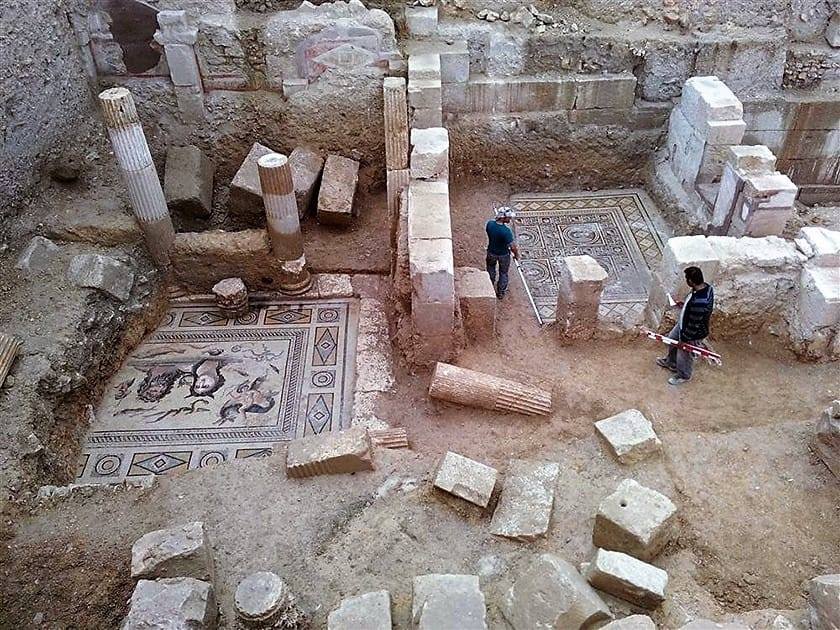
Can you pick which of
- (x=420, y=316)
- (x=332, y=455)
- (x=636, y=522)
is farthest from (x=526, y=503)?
(x=420, y=316)

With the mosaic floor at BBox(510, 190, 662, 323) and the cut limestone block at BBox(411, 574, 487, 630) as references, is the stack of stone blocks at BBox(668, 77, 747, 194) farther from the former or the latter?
the cut limestone block at BBox(411, 574, 487, 630)

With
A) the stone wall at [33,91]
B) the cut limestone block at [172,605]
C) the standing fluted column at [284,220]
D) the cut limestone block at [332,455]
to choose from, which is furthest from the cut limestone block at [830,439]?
the stone wall at [33,91]

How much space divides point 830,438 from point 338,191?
5.45 m

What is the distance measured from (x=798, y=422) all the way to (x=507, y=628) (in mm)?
2854

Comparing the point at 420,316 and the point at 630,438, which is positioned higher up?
the point at 420,316

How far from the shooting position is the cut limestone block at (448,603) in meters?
3.32

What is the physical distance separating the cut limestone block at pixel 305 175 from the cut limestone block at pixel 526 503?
4515 mm

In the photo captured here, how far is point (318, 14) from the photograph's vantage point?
25.0 ft

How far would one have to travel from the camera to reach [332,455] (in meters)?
4.57

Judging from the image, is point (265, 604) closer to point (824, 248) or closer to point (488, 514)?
point (488, 514)

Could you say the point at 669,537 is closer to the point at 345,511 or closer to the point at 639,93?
the point at 345,511

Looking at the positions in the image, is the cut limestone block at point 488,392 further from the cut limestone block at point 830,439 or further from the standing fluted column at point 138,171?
the standing fluted column at point 138,171

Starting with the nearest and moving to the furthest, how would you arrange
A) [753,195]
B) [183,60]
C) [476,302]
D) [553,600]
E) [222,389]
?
[553,600] → [476,302] → [753,195] → [222,389] → [183,60]

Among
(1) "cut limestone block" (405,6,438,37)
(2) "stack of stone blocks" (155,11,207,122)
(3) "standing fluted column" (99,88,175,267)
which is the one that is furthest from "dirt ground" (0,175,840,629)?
(2) "stack of stone blocks" (155,11,207,122)
